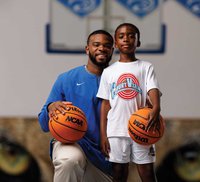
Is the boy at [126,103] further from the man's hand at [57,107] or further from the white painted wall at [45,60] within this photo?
the white painted wall at [45,60]

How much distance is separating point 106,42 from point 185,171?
82.5 inches

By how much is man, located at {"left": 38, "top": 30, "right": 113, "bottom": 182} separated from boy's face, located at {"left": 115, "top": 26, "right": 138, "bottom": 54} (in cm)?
17

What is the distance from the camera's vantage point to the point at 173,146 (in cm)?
484

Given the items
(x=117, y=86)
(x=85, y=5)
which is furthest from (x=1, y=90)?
(x=117, y=86)

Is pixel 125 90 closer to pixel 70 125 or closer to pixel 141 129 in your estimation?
→ pixel 141 129

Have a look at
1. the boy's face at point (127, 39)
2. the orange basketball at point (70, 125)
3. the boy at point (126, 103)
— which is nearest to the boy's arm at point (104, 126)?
the boy at point (126, 103)

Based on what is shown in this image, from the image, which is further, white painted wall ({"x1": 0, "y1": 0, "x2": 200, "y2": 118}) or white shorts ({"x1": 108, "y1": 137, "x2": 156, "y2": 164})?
white painted wall ({"x1": 0, "y1": 0, "x2": 200, "y2": 118})

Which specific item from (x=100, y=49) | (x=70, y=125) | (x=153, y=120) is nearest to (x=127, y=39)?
(x=100, y=49)

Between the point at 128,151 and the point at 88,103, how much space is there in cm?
45

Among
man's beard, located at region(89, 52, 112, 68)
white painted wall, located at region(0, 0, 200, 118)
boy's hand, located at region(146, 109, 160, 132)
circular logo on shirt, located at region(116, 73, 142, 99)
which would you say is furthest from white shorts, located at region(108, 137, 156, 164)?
white painted wall, located at region(0, 0, 200, 118)

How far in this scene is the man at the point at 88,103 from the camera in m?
3.19

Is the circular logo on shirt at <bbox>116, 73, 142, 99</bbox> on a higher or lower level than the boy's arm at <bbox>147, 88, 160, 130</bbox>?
higher

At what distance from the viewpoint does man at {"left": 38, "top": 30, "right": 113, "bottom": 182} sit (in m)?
3.19

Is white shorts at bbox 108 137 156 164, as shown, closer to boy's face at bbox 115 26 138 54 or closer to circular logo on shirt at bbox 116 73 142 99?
circular logo on shirt at bbox 116 73 142 99
